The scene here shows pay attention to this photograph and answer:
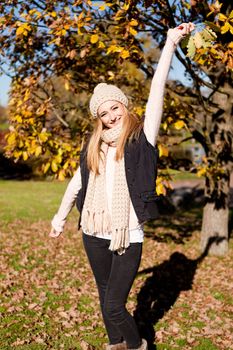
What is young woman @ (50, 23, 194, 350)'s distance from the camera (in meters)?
3.14

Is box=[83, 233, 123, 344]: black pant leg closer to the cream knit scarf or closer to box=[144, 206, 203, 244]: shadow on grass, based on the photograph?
the cream knit scarf

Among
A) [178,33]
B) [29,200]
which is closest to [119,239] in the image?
[178,33]

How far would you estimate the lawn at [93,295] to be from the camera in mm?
4664

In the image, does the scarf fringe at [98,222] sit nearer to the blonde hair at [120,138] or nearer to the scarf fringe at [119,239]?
the scarf fringe at [119,239]

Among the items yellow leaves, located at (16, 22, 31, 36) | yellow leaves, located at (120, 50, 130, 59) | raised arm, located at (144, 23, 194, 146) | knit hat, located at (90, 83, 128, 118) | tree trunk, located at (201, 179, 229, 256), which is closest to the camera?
raised arm, located at (144, 23, 194, 146)

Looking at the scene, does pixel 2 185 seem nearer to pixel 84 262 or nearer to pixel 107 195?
pixel 84 262

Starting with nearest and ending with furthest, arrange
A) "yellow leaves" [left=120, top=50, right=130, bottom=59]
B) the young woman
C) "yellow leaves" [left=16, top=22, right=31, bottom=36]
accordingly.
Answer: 1. the young woman
2. "yellow leaves" [left=120, top=50, right=130, bottom=59]
3. "yellow leaves" [left=16, top=22, right=31, bottom=36]

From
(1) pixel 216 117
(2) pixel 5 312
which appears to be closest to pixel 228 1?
(1) pixel 216 117

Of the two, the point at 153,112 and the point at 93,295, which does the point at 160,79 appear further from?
the point at 93,295

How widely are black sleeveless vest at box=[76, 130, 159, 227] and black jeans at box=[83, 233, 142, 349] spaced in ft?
1.02

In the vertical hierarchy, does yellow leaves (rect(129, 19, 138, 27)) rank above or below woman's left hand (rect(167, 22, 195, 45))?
above

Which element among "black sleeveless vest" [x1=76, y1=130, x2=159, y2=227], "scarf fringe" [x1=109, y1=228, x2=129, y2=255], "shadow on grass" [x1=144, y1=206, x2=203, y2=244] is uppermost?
"black sleeveless vest" [x1=76, y1=130, x2=159, y2=227]

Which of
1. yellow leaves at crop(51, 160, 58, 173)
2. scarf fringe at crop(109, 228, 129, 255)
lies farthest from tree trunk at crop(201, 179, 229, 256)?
scarf fringe at crop(109, 228, 129, 255)

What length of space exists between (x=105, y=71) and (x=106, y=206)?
4.45 meters
